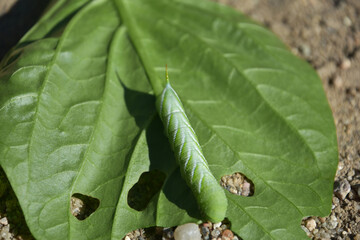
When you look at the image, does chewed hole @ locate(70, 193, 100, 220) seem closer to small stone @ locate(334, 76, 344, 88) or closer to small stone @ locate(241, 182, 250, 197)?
small stone @ locate(241, 182, 250, 197)

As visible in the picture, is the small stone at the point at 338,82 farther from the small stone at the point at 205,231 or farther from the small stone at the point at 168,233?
the small stone at the point at 168,233

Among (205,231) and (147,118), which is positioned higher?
(147,118)

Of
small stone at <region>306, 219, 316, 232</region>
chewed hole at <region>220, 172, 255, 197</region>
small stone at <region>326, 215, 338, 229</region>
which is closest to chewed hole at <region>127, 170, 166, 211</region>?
chewed hole at <region>220, 172, 255, 197</region>

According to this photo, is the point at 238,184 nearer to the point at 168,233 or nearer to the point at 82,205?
the point at 168,233

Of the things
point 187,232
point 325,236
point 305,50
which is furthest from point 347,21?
point 187,232

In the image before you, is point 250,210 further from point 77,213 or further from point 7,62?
point 7,62

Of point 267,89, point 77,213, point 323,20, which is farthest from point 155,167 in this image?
point 323,20

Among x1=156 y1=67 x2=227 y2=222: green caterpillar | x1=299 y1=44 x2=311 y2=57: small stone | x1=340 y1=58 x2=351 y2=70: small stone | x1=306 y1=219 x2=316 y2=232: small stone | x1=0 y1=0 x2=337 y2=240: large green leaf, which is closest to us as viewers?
x1=156 y1=67 x2=227 y2=222: green caterpillar

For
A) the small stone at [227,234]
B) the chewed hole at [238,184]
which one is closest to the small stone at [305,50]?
the chewed hole at [238,184]
